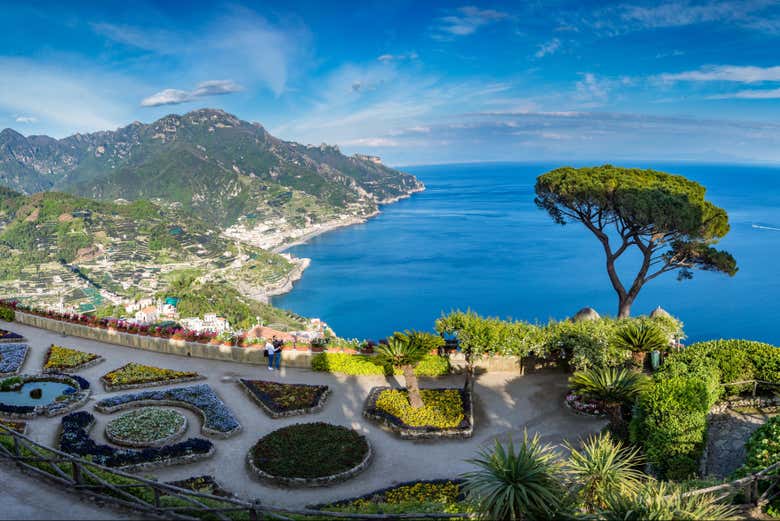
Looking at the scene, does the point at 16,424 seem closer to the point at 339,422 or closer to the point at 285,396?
the point at 285,396

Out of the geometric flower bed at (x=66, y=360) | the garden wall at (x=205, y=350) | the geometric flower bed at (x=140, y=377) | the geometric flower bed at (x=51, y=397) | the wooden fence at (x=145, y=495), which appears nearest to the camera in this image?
the wooden fence at (x=145, y=495)

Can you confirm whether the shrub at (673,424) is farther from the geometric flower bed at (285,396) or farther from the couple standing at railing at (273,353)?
the couple standing at railing at (273,353)

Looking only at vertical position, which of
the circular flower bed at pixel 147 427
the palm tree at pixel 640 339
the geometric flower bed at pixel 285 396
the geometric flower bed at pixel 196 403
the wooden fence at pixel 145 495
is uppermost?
the palm tree at pixel 640 339

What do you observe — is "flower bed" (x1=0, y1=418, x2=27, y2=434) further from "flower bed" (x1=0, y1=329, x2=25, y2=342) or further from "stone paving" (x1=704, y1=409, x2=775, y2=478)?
"stone paving" (x1=704, y1=409, x2=775, y2=478)

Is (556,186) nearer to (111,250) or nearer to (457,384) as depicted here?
(457,384)

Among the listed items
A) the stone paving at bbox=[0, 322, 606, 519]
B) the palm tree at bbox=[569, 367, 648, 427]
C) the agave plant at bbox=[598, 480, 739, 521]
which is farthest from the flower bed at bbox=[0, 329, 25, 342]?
the agave plant at bbox=[598, 480, 739, 521]

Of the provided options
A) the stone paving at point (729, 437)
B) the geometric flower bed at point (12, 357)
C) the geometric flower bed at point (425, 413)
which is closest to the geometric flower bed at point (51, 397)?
the geometric flower bed at point (12, 357)

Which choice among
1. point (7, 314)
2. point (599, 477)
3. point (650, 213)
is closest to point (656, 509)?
point (599, 477)
